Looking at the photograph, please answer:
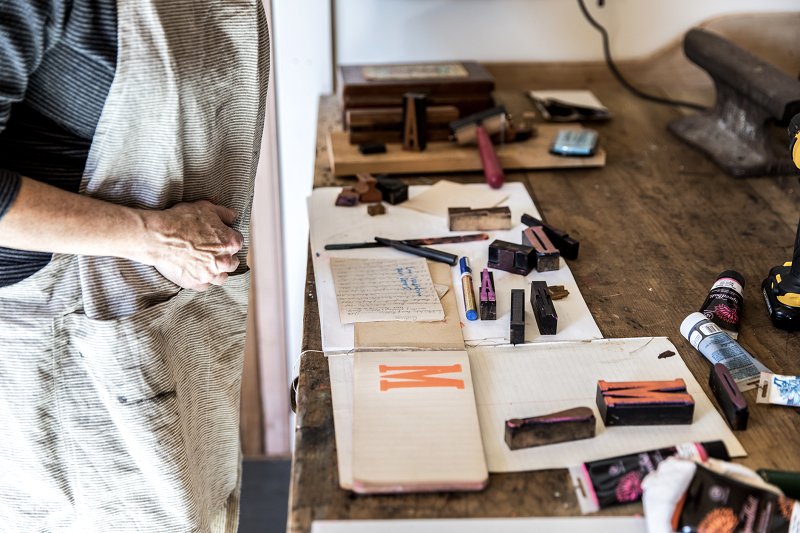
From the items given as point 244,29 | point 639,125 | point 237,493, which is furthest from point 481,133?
point 237,493

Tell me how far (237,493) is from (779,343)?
0.90m

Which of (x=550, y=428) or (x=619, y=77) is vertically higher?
(x=550, y=428)

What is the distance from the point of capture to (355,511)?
60 cm

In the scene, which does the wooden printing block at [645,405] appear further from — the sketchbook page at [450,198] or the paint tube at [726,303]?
the sketchbook page at [450,198]

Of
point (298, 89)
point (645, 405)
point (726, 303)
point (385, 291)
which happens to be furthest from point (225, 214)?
point (298, 89)

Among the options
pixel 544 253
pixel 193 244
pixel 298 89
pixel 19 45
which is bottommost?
pixel 298 89

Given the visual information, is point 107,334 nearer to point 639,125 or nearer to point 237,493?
point 237,493

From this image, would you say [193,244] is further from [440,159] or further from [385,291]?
[440,159]

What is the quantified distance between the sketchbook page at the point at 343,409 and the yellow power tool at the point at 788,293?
56 centimetres

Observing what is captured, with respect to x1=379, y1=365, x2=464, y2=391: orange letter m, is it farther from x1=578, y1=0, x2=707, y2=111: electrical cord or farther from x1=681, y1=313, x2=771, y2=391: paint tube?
x1=578, y1=0, x2=707, y2=111: electrical cord

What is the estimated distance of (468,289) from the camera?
36.4 inches

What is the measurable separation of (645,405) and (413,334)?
0.29 metres

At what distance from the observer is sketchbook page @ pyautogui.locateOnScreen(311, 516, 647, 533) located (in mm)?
591

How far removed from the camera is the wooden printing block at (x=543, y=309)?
85 centimetres
